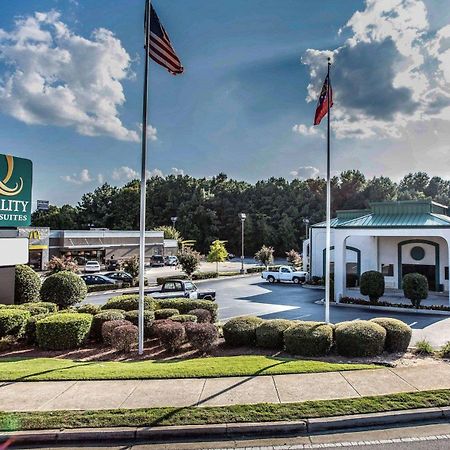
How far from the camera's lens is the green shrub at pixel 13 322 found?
12.5 meters

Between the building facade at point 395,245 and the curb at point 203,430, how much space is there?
18830 millimetres

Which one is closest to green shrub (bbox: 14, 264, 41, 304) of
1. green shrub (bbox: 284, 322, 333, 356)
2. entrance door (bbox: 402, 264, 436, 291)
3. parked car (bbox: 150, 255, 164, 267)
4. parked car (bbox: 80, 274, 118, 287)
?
green shrub (bbox: 284, 322, 333, 356)

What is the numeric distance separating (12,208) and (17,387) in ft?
36.1

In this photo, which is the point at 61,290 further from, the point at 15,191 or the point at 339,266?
the point at 339,266

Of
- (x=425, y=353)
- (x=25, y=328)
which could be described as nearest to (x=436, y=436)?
(x=425, y=353)

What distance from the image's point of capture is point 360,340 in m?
11.0

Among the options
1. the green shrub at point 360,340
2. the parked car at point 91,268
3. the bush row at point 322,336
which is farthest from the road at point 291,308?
the parked car at point 91,268

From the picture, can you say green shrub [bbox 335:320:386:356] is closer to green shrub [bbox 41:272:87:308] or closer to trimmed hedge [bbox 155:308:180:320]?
trimmed hedge [bbox 155:308:180:320]

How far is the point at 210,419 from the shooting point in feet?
22.7

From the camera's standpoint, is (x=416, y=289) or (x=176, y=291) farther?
(x=416, y=289)

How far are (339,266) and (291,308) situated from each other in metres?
5.30

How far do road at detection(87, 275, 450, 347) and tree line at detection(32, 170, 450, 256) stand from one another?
2014 inches

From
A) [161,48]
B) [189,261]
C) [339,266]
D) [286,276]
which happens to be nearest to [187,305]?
[161,48]

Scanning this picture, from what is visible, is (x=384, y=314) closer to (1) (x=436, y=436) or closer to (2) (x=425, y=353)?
(2) (x=425, y=353)
